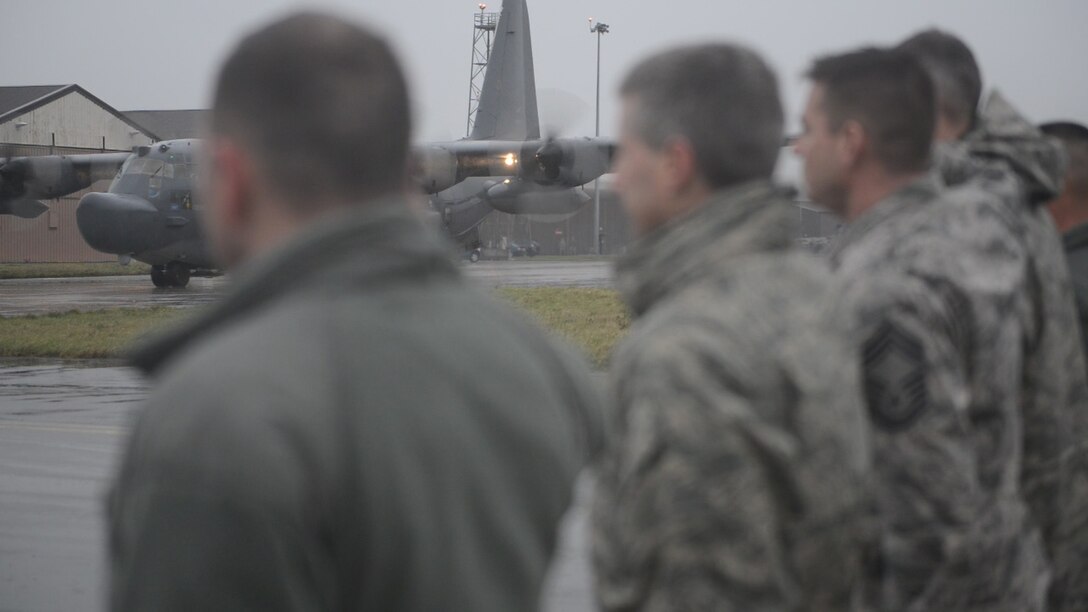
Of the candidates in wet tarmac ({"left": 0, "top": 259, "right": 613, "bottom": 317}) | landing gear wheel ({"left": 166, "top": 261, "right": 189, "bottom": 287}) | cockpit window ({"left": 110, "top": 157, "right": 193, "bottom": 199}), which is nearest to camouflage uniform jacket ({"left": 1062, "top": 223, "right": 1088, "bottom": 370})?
wet tarmac ({"left": 0, "top": 259, "right": 613, "bottom": 317})

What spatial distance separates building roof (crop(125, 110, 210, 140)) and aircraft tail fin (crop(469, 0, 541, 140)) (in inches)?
1219

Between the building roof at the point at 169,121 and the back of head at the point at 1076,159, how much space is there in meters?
70.3

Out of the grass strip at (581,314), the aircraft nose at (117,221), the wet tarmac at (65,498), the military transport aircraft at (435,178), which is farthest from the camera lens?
the military transport aircraft at (435,178)

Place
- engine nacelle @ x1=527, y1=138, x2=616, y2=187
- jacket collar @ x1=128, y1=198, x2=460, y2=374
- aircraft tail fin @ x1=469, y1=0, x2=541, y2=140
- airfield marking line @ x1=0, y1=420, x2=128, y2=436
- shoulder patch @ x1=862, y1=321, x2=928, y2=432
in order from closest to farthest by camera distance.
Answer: jacket collar @ x1=128, y1=198, x2=460, y2=374 → shoulder patch @ x1=862, y1=321, x2=928, y2=432 → airfield marking line @ x1=0, y1=420, x2=128, y2=436 → engine nacelle @ x1=527, y1=138, x2=616, y2=187 → aircraft tail fin @ x1=469, y1=0, x2=541, y2=140

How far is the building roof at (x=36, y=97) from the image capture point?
55.9 meters

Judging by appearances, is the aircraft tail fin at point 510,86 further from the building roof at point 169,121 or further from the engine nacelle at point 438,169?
the building roof at point 169,121

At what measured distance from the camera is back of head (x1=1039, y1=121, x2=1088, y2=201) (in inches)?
169

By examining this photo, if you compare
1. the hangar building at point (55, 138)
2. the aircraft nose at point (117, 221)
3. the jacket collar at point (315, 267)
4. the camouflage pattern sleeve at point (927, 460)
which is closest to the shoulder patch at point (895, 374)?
the camouflage pattern sleeve at point (927, 460)

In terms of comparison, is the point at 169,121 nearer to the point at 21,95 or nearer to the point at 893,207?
the point at 21,95

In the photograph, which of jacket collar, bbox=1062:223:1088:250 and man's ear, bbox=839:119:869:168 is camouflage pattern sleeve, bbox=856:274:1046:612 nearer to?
man's ear, bbox=839:119:869:168

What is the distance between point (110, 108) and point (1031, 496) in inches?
2393

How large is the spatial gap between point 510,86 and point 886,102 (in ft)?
140

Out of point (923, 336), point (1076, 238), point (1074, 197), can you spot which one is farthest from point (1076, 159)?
point (923, 336)

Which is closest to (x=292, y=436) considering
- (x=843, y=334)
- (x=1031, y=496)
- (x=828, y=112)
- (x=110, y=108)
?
(x=843, y=334)
